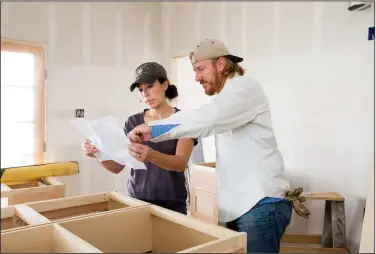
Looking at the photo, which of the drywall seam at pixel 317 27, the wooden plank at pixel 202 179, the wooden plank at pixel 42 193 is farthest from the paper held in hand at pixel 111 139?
the drywall seam at pixel 317 27

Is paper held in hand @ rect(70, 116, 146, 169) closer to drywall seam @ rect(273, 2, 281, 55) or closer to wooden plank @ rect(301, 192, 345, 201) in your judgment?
wooden plank @ rect(301, 192, 345, 201)

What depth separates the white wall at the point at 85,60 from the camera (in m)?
2.66

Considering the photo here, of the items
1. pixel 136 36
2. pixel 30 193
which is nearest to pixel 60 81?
pixel 136 36

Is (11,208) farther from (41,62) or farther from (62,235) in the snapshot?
(41,62)

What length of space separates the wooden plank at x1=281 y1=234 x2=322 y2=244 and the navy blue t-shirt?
5.21 ft

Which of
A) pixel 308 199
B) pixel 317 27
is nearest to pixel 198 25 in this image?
pixel 317 27

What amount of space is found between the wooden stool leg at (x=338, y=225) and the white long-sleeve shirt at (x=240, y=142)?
1.37 meters

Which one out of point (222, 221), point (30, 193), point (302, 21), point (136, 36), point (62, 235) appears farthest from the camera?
point (136, 36)

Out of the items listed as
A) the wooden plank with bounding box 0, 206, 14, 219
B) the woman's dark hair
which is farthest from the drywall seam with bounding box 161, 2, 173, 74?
the wooden plank with bounding box 0, 206, 14, 219

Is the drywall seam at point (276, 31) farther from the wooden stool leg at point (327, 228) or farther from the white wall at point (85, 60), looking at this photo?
the wooden stool leg at point (327, 228)

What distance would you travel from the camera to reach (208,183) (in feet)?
7.72

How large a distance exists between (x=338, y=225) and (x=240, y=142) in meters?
1.54

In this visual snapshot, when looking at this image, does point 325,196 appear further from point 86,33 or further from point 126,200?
point 86,33

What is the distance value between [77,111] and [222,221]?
205cm
